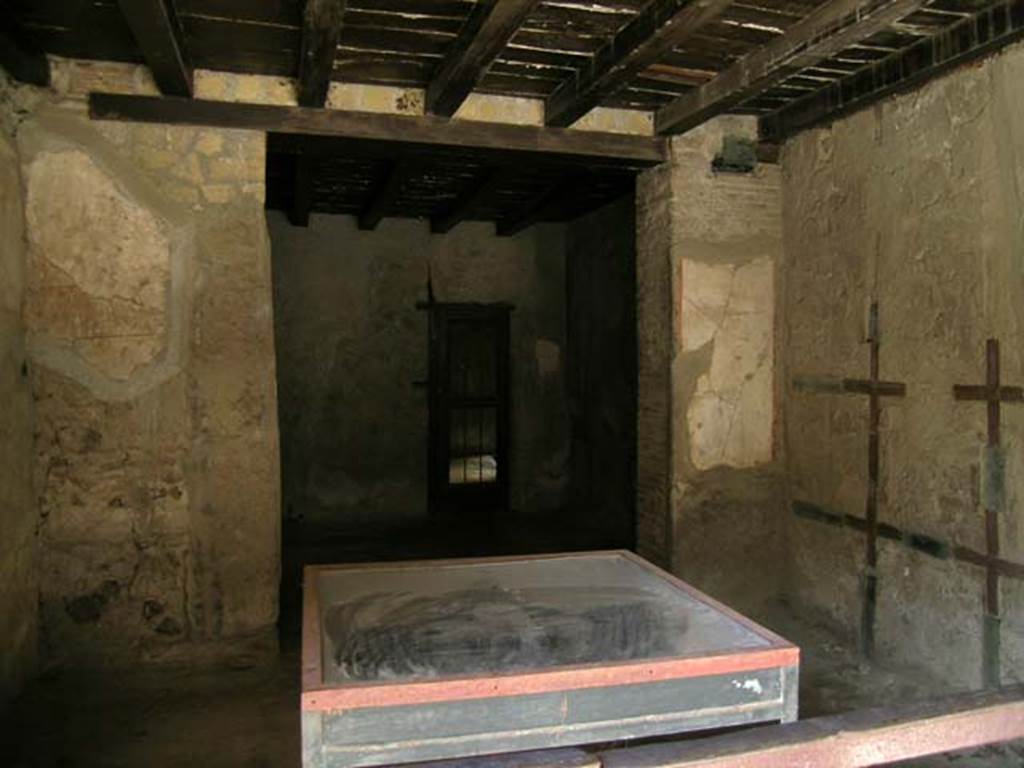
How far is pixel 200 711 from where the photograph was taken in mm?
3322

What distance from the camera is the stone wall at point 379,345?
23.4ft

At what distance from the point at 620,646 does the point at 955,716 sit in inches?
31.1

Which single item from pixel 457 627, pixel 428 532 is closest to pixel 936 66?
pixel 457 627

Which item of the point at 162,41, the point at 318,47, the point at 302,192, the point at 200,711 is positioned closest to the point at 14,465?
the point at 200,711

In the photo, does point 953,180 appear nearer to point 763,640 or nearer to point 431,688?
point 763,640

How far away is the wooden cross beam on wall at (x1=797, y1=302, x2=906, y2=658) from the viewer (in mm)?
3809

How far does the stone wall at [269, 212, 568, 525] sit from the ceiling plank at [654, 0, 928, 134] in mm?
3675

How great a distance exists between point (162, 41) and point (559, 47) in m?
1.53

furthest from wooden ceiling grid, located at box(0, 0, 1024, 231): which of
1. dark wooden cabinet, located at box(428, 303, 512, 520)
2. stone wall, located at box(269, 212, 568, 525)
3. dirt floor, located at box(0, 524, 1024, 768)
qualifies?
dark wooden cabinet, located at box(428, 303, 512, 520)

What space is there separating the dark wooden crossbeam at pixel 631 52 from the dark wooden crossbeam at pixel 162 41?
5.40 ft

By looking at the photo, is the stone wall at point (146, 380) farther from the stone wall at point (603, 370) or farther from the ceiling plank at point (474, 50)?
the stone wall at point (603, 370)

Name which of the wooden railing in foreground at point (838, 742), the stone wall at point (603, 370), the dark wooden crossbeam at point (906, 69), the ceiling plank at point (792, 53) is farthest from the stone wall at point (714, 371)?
the wooden railing in foreground at point (838, 742)

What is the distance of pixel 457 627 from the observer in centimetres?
230

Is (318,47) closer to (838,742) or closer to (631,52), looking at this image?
(631,52)
